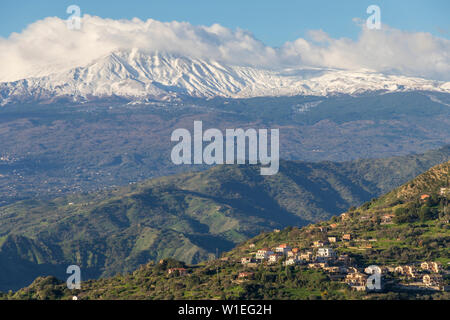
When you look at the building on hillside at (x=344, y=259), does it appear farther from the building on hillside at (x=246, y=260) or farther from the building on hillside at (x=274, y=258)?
the building on hillside at (x=246, y=260)

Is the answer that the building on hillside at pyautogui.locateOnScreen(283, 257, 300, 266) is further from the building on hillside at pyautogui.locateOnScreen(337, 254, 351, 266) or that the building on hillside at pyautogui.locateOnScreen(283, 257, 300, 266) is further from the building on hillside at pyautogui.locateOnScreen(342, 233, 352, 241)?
the building on hillside at pyautogui.locateOnScreen(342, 233, 352, 241)

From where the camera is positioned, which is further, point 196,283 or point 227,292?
point 196,283

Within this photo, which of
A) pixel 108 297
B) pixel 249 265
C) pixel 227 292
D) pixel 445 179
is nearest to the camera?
Result: pixel 227 292

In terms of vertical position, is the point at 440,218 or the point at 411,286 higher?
the point at 440,218

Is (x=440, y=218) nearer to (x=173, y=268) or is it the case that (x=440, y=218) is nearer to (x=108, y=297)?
(x=173, y=268)

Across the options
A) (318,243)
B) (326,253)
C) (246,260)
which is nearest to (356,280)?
(326,253)
